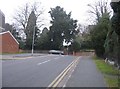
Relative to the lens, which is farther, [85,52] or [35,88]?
[85,52]

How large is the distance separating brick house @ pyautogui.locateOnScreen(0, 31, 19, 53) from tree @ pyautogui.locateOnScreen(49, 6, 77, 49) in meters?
17.3

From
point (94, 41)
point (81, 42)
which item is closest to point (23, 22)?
point (81, 42)

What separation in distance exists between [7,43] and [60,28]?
2377 cm

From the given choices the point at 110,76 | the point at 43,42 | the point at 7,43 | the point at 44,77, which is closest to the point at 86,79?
the point at 44,77

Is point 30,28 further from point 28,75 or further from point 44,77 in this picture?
point 44,77

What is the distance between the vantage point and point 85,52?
103 metres

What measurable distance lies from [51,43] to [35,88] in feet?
297

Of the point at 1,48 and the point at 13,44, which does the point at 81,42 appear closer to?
the point at 13,44

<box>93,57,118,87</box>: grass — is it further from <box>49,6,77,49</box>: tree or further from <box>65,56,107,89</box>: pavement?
<box>49,6,77,49</box>: tree

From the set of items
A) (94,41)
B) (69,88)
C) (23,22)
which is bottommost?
(69,88)

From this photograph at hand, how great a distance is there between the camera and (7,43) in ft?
282

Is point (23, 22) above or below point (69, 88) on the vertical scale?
above

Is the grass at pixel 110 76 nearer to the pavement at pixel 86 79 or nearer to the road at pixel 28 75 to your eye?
the pavement at pixel 86 79

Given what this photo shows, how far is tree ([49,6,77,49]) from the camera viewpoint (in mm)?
104562
